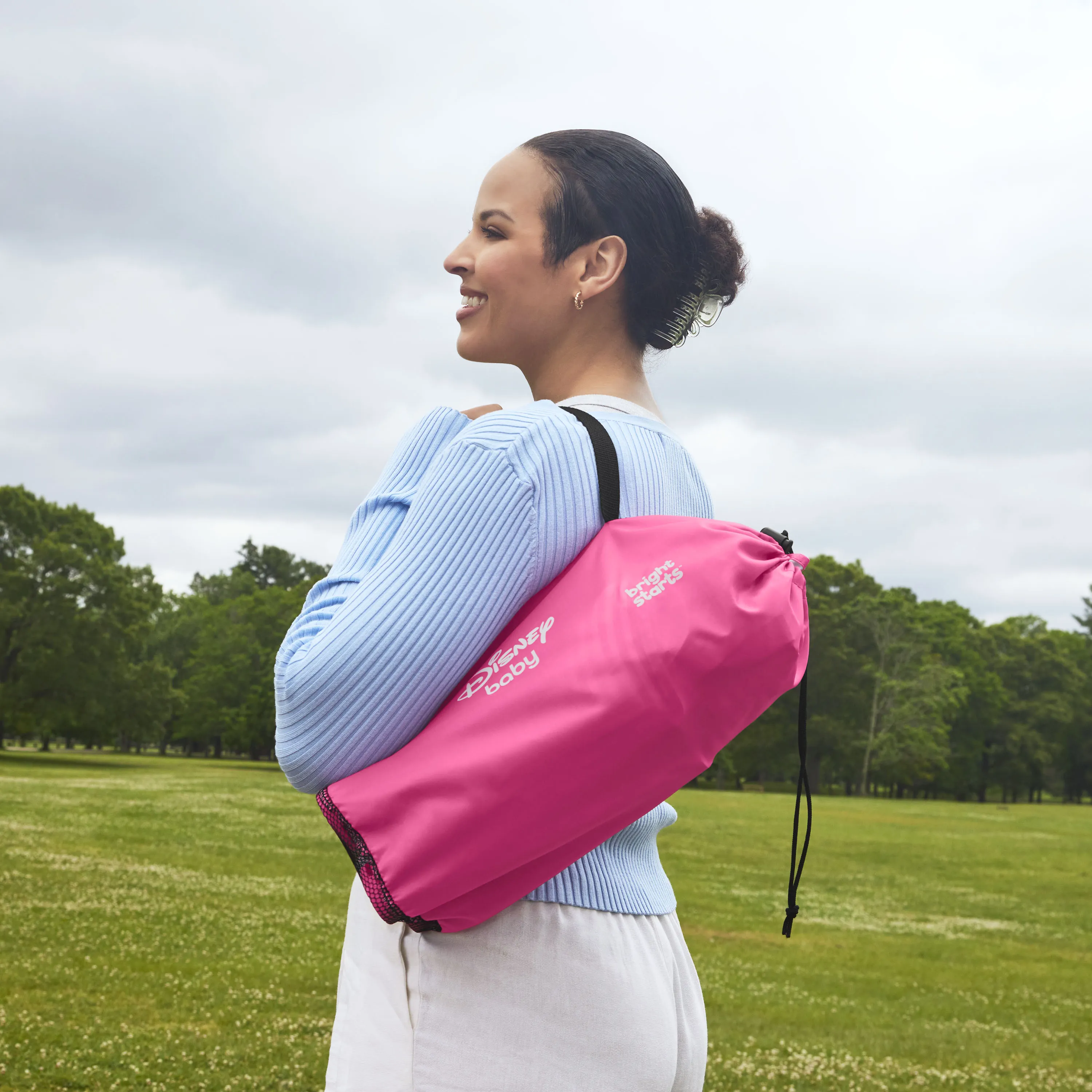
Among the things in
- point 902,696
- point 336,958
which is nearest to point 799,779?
point 336,958

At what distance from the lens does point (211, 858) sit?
17.8m

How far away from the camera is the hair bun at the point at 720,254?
211 centimetres

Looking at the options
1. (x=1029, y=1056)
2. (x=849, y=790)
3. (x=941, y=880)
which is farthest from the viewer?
(x=849, y=790)

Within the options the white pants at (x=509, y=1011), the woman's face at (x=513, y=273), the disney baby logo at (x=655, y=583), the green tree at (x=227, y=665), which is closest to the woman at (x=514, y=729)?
the white pants at (x=509, y=1011)

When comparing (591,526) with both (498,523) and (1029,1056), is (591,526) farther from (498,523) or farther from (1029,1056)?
(1029,1056)

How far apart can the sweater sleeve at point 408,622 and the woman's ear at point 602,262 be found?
1.71 feet

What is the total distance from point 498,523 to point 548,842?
1.49 feet

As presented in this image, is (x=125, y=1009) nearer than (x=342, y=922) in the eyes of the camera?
Yes

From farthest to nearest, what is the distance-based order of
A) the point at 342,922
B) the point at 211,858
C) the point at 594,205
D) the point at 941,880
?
1. the point at 941,880
2. the point at 211,858
3. the point at 342,922
4. the point at 594,205

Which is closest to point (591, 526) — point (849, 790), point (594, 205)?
point (594, 205)

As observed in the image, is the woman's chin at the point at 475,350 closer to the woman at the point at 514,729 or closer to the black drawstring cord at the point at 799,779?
the woman at the point at 514,729

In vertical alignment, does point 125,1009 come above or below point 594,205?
below

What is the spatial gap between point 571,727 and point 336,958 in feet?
34.1

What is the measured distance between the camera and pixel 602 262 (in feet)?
6.34
